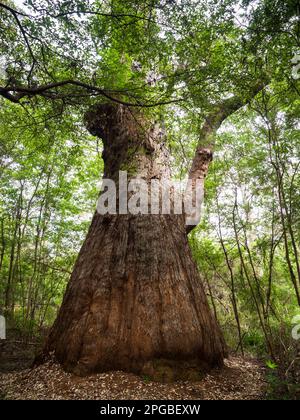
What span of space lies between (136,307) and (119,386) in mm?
856

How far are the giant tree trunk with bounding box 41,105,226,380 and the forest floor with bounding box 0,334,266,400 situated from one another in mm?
124

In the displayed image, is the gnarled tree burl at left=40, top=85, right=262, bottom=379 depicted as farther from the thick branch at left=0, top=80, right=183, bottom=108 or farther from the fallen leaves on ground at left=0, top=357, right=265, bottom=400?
the thick branch at left=0, top=80, right=183, bottom=108

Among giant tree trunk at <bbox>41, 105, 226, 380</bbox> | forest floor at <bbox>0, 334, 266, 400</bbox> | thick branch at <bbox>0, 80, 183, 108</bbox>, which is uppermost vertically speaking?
thick branch at <bbox>0, 80, 183, 108</bbox>

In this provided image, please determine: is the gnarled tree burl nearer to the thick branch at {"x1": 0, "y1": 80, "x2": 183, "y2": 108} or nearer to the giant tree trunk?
the giant tree trunk

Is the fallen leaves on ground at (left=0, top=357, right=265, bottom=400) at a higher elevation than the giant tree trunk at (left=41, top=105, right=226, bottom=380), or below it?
below

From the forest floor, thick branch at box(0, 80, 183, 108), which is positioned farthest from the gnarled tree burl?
thick branch at box(0, 80, 183, 108)

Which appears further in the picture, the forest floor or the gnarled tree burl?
the gnarled tree burl

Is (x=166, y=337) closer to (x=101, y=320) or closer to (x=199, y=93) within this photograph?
(x=101, y=320)

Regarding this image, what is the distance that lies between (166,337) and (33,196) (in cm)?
578

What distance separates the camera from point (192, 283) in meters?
3.73

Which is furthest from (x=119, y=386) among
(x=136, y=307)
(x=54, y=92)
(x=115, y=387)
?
(x=54, y=92)

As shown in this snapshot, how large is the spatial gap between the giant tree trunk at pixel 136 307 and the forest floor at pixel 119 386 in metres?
0.12

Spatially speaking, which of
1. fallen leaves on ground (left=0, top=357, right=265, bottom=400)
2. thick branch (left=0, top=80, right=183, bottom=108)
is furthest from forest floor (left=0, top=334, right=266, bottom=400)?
thick branch (left=0, top=80, right=183, bottom=108)

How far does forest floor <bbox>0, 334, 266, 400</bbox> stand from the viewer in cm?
266
